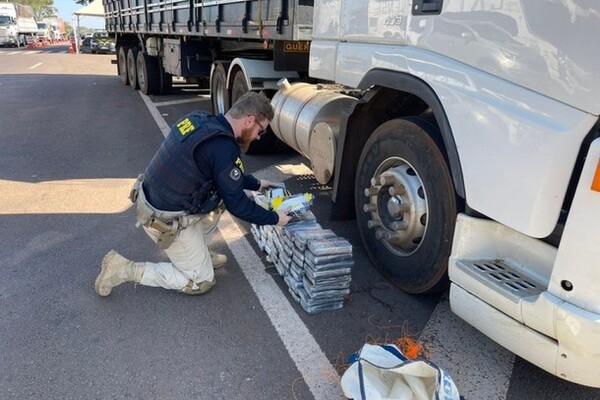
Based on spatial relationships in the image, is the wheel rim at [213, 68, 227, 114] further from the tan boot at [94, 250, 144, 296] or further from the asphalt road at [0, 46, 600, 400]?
the tan boot at [94, 250, 144, 296]

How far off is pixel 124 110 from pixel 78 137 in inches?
110

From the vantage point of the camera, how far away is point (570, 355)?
77.8 inches

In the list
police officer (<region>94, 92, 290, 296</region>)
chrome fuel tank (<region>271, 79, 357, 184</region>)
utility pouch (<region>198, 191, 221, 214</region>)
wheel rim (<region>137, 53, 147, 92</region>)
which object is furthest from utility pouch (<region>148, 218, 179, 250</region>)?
wheel rim (<region>137, 53, 147, 92</region>)

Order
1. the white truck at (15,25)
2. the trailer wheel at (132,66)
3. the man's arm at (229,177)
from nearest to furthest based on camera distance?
1. the man's arm at (229,177)
2. the trailer wheel at (132,66)
3. the white truck at (15,25)

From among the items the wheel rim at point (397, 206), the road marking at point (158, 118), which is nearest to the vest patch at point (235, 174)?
the wheel rim at point (397, 206)

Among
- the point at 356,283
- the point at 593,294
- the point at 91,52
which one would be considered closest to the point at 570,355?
the point at 593,294

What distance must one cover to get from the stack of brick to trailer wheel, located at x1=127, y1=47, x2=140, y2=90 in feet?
39.3

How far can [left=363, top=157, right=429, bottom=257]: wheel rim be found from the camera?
298 cm

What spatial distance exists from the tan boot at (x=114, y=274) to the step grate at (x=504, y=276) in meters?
2.09

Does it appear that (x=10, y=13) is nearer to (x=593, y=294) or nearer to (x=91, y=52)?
(x=91, y=52)

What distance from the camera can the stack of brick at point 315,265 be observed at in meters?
3.04

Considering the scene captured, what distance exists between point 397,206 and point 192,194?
128 centimetres

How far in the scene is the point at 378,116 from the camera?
3.52 metres

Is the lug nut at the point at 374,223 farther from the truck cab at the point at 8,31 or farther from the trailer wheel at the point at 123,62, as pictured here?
the truck cab at the point at 8,31
